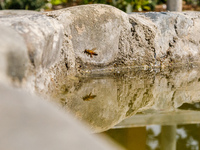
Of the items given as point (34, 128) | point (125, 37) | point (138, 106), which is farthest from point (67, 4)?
point (34, 128)

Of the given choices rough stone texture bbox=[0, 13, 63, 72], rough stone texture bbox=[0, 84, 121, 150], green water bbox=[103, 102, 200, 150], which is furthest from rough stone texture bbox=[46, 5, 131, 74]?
rough stone texture bbox=[0, 84, 121, 150]

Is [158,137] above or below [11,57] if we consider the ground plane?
below

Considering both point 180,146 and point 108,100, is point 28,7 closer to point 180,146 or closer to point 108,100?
point 108,100

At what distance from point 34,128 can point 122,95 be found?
2.58m

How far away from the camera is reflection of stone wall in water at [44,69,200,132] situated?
8.81ft

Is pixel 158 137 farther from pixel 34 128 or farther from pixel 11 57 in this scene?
Answer: pixel 34 128

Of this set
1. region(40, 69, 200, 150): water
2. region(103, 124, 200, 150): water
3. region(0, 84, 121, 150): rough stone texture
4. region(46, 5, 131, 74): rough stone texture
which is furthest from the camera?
region(46, 5, 131, 74): rough stone texture

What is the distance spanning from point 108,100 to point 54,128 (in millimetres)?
2307

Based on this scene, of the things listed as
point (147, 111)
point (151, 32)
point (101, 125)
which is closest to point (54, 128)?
point (101, 125)

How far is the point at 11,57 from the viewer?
1753 mm

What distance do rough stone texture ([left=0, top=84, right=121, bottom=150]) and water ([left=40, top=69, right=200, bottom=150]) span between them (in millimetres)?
1201

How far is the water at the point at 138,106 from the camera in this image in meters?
2.28

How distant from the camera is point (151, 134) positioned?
2.46 m

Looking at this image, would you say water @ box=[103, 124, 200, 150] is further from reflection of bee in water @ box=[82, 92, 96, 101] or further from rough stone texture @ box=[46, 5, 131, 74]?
rough stone texture @ box=[46, 5, 131, 74]
